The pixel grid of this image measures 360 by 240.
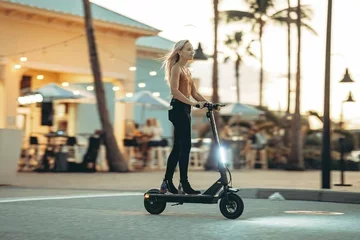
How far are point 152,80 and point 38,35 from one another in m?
9.62

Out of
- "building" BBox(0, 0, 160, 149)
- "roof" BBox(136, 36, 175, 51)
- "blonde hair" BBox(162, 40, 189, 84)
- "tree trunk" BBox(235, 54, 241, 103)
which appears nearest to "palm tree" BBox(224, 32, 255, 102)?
"tree trunk" BBox(235, 54, 241, 103)

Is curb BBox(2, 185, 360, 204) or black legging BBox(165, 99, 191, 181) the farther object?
curb BBox(2, 185, 360, 204)

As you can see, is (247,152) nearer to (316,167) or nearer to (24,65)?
(316,167)

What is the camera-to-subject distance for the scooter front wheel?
965 cm

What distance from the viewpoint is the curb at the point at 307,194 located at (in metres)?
13.8

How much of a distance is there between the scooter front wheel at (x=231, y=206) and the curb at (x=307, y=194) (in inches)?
176

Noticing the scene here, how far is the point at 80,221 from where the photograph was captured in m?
9.20

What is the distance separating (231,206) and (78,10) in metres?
22.1

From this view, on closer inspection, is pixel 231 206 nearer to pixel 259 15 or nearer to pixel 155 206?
pixel 155 206

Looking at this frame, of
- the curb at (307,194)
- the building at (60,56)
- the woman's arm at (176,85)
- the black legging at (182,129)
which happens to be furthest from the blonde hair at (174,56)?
the building at (60,56)

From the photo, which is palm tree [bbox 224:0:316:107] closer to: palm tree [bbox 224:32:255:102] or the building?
palm tree [bbox 224:32:255:102]

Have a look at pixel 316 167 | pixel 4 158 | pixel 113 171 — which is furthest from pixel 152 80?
pixel 4 158

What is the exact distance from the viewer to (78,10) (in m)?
30.8

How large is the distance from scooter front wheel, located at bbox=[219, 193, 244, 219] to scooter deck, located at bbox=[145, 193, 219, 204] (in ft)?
0.36
